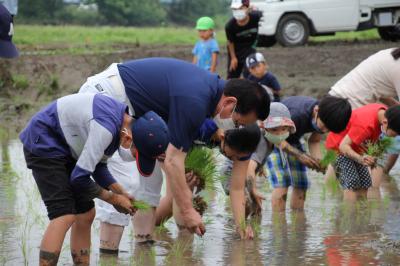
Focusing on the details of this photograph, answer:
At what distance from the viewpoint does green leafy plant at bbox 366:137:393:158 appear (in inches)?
318

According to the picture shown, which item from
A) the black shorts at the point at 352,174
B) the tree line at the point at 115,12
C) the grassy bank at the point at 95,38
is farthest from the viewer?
the tree line at the point at 115,12

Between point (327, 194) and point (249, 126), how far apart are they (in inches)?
122

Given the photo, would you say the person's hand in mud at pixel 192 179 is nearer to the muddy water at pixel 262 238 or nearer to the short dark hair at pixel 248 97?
the muddy water at pixel 262 238

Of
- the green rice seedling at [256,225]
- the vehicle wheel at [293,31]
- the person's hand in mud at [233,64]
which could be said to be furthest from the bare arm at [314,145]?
the vehicle wheel at [293,31]

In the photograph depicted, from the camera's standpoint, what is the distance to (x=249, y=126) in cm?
626

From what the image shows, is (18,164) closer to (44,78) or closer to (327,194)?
(327,194)

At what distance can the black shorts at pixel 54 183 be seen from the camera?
5.48 meters

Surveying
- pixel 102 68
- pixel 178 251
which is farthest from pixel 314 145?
pixel 102 68

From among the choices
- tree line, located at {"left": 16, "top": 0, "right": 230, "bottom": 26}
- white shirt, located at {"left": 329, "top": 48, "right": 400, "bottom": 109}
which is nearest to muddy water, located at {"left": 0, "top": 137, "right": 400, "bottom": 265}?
white shirt, located at {"left": 329, "top": 48, "right": 400, "bottom": 109}

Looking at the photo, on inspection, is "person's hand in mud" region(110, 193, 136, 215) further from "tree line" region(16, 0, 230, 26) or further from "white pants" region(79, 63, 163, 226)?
"tree line" region(16, 0, 230, 26)

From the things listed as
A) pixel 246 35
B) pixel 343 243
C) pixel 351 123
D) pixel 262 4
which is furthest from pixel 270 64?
pixel 343 243

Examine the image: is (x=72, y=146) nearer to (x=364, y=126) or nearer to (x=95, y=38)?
(x=364, y=126)

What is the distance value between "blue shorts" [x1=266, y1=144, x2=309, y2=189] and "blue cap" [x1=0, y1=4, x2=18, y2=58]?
10.5 ft

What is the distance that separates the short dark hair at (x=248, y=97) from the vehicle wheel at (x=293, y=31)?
14198mm
